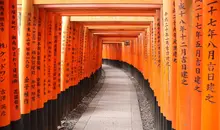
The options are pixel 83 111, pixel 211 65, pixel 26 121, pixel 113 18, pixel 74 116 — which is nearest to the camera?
pixel 211 65

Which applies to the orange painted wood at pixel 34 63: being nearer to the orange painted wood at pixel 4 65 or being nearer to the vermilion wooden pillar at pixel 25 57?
the vermilion wooden pillar at pixel 25 57

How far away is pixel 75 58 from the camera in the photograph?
43.2 ft

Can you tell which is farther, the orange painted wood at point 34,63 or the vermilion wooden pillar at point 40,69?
the vermilion wooden pillar at point 40,69

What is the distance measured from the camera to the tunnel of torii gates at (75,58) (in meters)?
3.69

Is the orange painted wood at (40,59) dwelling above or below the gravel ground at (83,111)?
above

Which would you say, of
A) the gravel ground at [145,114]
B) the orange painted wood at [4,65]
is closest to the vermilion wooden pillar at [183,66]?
the orange painted wood at [4,65]

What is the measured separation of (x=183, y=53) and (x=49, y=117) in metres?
5.16

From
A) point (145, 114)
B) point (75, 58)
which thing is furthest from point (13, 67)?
point (145, 114)

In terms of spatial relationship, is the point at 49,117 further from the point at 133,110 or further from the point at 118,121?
the point at 133,110

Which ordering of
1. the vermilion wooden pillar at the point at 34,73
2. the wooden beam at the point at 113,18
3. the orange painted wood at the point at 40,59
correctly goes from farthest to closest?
the wooden beam at the point at 113,18 → the orange painted wood at the point at 40,59 → the vermilion wooden pillar at the point at 34,73

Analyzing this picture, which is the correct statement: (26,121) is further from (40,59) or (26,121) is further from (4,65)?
(4,65)

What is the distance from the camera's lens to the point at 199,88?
4.09 meters

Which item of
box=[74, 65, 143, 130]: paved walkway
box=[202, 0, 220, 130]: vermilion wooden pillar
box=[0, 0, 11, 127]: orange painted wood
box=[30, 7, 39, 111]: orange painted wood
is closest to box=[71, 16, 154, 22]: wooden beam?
box=[74, 65, 143, 130]: paved walkway

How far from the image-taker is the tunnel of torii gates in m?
3.69
